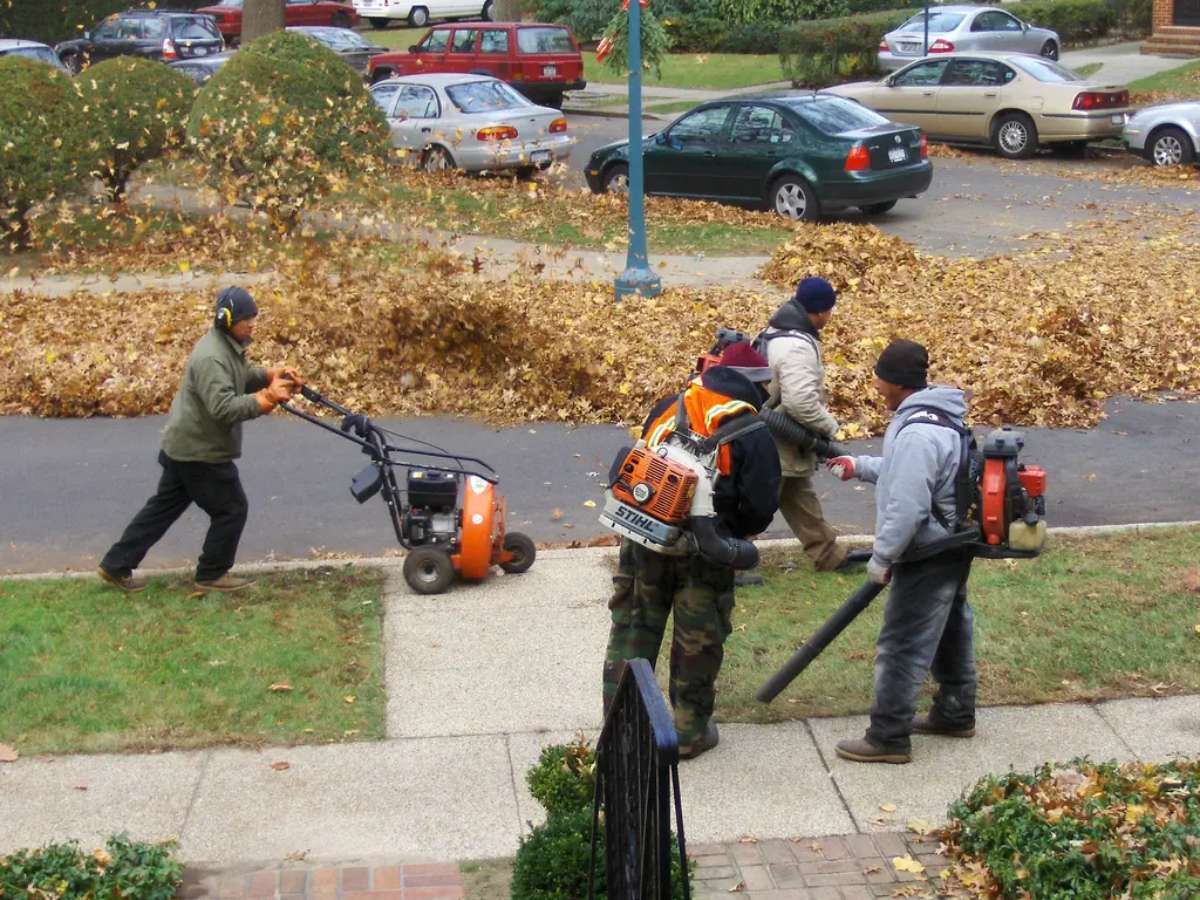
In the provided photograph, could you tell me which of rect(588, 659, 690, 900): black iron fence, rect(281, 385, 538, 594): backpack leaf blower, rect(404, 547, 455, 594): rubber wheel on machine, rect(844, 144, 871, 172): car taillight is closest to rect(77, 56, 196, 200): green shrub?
rect(844, 144, 871, 172): car taillight

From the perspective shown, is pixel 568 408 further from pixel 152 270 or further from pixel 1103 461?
pixel 152 270

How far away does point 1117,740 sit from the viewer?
6535 millimetres

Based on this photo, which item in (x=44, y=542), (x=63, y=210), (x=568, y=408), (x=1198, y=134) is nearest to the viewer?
(x=44, y=542)

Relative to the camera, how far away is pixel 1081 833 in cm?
536

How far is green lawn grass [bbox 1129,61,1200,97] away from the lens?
2908 cm

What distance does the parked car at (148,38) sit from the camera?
3691cm

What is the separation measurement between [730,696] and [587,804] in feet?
5.24

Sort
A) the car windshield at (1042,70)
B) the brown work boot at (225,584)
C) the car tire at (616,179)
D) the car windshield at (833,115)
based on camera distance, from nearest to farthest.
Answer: the brown work boot at (225,584)
the car windshield at (833,115)
the car tire at (616,179)
the car windshield at (1042,70)

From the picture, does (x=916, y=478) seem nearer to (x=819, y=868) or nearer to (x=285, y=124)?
(x=819, y=868)

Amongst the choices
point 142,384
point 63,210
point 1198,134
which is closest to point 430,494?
point 142,384

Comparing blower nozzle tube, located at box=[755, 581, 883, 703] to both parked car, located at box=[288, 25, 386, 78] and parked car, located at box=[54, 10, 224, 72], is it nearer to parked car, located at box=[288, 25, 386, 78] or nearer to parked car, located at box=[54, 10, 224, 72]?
parked car, located at box=[288, 25, 386, 78]

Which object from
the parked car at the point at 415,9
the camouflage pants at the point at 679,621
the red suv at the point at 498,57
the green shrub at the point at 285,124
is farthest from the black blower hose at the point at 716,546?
the parked car at the point at 415,9

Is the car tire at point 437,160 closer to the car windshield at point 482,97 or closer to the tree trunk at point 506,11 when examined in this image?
the car windshield at point 482,97

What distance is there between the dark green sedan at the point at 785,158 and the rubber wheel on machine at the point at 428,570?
11.8 m
